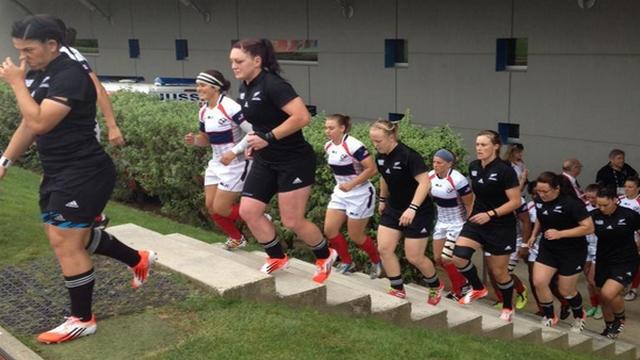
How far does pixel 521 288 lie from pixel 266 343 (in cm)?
444

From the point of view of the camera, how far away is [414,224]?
6.17m

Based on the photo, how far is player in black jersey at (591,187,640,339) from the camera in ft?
23.2

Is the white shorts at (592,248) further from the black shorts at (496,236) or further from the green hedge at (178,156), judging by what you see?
the black shorts at (496,236)

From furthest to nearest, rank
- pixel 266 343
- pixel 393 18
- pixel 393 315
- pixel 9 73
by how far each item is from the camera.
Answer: pixel 393 18
pixel 393 315
pixel 266 343
pixel 9 73

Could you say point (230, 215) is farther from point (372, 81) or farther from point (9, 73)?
point (372, 81)

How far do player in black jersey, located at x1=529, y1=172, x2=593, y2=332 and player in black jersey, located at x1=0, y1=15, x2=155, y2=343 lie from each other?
13.5 feet

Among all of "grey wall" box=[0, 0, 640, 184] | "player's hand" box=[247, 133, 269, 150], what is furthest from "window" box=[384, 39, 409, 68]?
"player's hand" box=[247, 133, 269, 150]

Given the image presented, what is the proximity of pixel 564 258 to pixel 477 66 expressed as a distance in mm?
7115

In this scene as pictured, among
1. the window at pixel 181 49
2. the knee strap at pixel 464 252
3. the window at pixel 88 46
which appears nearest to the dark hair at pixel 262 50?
the knee strap at pixel 464 252

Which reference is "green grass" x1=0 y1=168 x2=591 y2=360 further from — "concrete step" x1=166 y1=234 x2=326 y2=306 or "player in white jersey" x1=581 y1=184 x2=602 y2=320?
"player in white jersey" x1=581 y1=184 x2=602 y2=320

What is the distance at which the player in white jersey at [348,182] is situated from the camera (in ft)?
21.3

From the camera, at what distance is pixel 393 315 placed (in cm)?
545

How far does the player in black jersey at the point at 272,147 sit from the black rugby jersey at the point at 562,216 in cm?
235

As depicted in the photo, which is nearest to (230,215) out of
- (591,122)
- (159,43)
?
(591,122)
